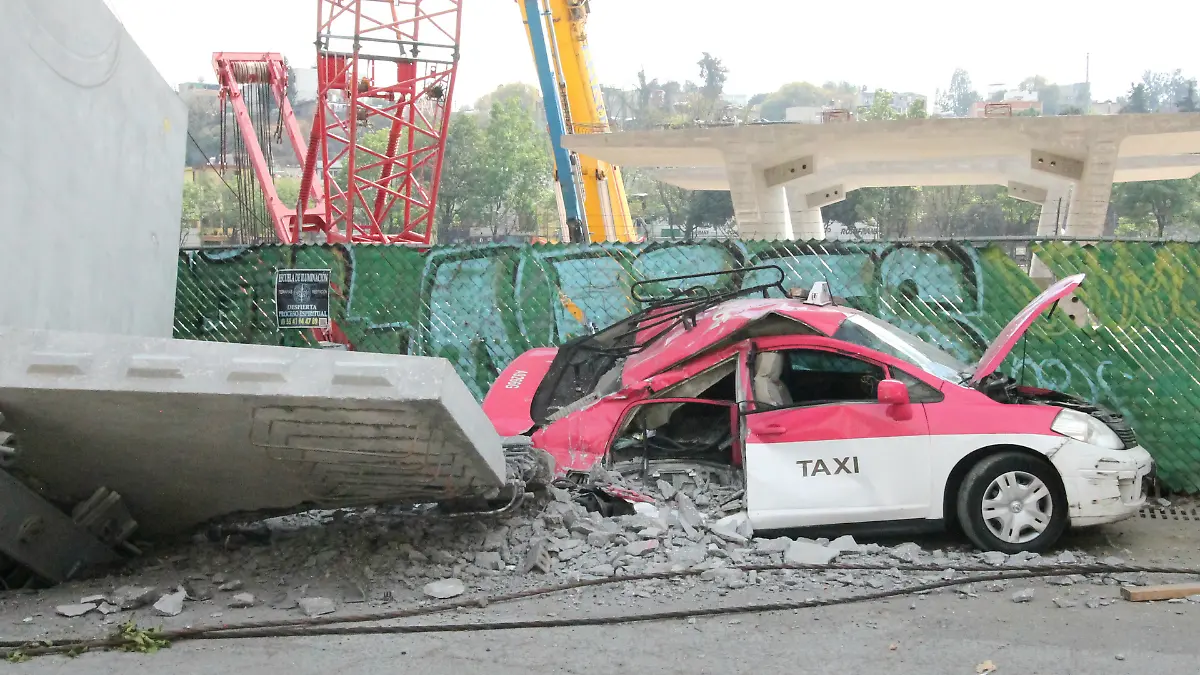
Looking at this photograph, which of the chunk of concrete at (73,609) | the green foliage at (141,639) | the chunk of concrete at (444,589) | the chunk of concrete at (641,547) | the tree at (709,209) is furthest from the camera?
the tree at (709,209)

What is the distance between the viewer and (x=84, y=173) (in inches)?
294

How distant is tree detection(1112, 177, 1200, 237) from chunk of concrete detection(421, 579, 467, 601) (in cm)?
6140

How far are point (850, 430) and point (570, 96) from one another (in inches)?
762

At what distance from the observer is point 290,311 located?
1020 centimetres

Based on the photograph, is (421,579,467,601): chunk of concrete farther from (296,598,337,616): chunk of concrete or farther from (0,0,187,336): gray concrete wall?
(0,0,187,336): gray concrete wall

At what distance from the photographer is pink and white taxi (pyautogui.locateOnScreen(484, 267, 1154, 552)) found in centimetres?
593

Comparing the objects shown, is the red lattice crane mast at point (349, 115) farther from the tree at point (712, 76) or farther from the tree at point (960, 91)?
the tree at point (960, 91)

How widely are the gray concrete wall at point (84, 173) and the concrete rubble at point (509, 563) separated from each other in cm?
237

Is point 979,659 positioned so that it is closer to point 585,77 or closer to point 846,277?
point 846,277

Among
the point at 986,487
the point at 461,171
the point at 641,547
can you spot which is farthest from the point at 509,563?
the point at 461,171

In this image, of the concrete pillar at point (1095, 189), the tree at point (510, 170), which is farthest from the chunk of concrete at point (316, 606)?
the tree at point (510, 170)

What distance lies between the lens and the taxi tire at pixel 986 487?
5906mm

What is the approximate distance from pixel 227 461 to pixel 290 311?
5272 millimetres

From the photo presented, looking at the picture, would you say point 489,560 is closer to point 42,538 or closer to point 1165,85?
point 42,538
